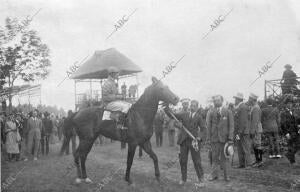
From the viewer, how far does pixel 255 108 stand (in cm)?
1272

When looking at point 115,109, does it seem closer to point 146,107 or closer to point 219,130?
point 146,107

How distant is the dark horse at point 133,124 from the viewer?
9.81 m

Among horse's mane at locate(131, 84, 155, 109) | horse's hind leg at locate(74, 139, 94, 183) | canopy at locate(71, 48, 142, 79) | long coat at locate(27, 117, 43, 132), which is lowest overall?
horse's hind leg at locate(74, 139, 94, 183)

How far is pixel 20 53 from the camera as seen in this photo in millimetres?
12812

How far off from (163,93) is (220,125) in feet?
5.62

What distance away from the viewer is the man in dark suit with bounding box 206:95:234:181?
32.7 ft

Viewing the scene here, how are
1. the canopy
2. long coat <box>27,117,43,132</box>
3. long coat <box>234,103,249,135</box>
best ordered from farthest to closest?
the canopy, long coat <box>27,117,43,132</box>, long coat <box>234,103,249,135</box>

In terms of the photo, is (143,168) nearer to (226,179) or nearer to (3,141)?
(226,179)

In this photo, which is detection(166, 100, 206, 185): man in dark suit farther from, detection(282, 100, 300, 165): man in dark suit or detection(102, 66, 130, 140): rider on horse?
detection(282, 100, 300, 165): man in dark suit

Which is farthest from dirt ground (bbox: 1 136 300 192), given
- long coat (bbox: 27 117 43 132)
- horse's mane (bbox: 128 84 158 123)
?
long coat (bbox: 27 117 43 132)

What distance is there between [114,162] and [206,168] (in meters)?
3.74

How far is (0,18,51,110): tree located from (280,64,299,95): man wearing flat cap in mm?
10456

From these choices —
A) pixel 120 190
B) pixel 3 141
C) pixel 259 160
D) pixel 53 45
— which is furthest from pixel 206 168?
pixel 3 141

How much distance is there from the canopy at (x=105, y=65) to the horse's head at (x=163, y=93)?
19742mm
